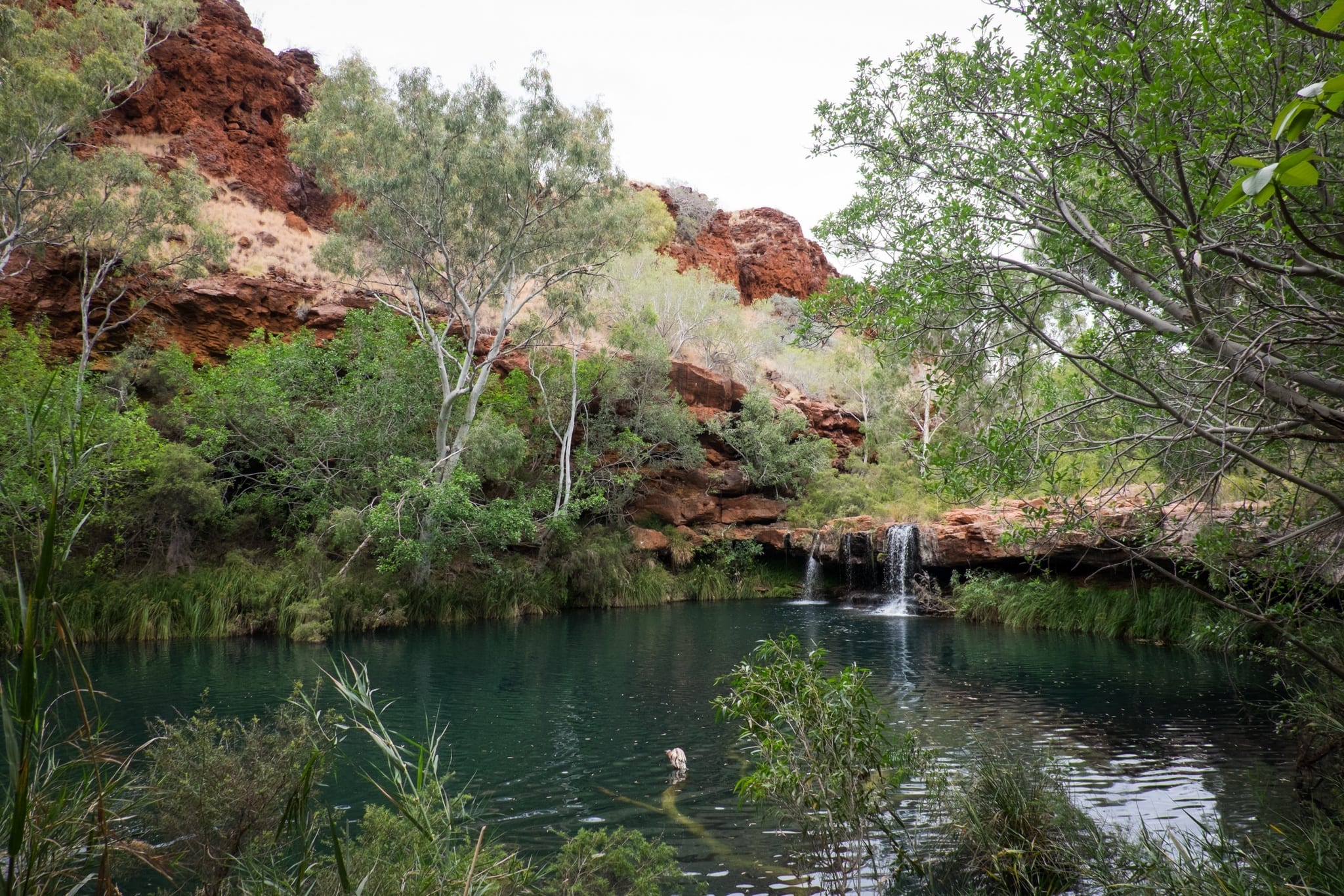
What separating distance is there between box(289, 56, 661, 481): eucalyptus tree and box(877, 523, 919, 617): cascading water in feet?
40.4

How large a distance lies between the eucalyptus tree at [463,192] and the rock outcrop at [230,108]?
12946 mm

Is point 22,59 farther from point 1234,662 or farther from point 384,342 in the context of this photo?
point 1234,662

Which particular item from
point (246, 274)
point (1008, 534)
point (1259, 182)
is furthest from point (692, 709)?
point (246, 274)

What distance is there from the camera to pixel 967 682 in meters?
11.8

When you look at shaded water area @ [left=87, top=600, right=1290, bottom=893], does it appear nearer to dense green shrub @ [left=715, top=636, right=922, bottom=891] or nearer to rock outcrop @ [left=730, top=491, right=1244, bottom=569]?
dense green shrub @ [left=715, top=636, right=922, bottom=891]

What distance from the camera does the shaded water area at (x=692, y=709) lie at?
21.0ft

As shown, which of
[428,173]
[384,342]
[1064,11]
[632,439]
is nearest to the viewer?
[1064,11]

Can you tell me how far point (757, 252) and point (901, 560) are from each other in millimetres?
35387

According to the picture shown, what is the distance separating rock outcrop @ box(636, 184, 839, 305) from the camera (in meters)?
53.8

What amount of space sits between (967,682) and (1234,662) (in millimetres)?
4760

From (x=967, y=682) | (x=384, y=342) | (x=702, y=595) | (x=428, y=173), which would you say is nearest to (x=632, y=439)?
(x=702, y=595)

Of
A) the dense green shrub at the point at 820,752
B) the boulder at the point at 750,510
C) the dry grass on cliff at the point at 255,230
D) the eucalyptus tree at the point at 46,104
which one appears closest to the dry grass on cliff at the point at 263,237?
the dry grass on cliff at the point at 255,230

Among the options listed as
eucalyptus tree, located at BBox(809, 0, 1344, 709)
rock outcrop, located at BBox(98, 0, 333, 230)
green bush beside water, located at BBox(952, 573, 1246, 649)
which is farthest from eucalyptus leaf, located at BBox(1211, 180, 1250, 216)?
rock outcrop, located at BBox(98, 0, 333, 230)

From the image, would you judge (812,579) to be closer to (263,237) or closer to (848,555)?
(848,555)
